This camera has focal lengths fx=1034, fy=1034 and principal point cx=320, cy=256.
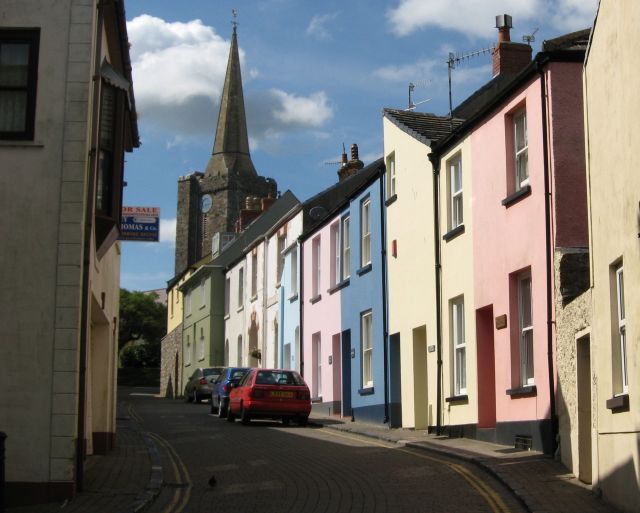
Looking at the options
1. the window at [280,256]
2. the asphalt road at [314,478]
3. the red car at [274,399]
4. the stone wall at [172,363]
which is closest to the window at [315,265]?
the window at [280,256]

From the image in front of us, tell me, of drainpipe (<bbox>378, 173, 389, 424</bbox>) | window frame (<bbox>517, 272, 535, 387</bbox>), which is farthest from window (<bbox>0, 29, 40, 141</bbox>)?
drainpipe (<bbox>378, 173, 389, 424</bbox>)

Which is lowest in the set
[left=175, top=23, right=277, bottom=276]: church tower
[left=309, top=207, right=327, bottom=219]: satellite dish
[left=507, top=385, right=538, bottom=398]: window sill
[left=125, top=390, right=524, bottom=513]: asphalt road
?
[left=125, top=390, right=524, bottom=513]: asphalt road

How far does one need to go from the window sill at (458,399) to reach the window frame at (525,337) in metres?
2.18

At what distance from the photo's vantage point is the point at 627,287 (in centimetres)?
1100

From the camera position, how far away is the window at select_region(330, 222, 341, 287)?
29969mm

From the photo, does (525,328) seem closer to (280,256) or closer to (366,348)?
(366,348)

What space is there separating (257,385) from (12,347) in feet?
41.7

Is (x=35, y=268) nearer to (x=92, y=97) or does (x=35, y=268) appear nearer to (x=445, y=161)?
(x=92, y=97)

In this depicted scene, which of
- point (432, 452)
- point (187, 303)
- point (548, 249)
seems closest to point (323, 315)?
point (432, 452)

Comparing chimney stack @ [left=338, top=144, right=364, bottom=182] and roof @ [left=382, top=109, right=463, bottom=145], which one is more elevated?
chimney stack @ [left=338, top=144, right=364, bottom=182]

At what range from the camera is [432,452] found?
17547 millimetres

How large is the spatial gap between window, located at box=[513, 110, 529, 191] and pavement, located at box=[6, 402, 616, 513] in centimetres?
456

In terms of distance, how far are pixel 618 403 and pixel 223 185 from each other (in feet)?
305

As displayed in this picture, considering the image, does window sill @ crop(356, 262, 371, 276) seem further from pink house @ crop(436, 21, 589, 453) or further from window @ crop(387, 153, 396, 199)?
pink house @ crop(436, 21, 589, 453)
